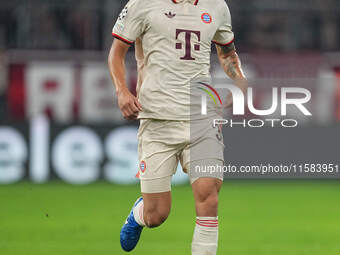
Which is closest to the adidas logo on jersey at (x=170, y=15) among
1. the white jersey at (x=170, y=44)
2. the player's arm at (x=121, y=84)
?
the white jersey at (x=170, y=44)

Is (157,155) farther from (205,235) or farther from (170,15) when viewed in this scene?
(170,15)

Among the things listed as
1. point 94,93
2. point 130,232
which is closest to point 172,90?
point 130,232

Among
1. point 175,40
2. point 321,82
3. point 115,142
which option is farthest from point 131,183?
point 175,40

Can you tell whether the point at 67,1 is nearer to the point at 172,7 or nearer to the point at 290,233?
the point at 290,233

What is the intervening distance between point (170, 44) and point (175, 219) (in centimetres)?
431

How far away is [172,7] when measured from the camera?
575 centimetres

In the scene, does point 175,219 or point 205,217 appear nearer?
point 205,217

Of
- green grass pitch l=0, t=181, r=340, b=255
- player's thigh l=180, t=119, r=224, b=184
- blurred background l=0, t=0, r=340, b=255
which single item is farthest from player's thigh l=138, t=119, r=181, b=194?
blurred background l=0, t=0, r=340, b=255

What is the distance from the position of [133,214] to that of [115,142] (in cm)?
640

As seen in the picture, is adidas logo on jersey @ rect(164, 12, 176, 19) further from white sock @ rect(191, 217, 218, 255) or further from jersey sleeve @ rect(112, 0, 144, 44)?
white sock @ rect(191, 217, 218, 255)

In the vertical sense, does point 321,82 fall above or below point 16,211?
above

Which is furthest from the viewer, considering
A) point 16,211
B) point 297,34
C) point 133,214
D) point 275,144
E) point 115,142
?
point 297,34

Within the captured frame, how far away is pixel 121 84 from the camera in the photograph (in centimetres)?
570

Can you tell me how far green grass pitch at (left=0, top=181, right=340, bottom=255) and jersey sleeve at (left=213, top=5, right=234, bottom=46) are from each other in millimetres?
2105
